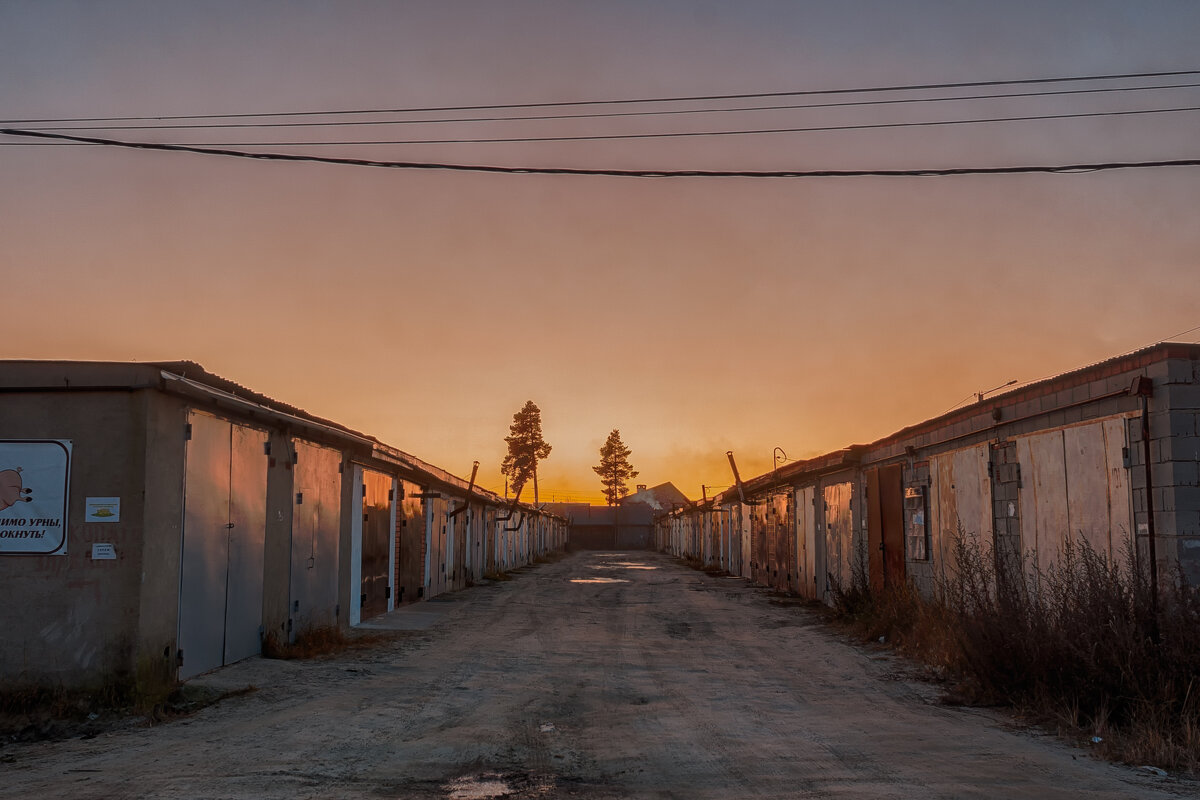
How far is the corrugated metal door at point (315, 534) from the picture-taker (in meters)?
13.4

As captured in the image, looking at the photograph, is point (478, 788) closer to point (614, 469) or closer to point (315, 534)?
point (315, 534)

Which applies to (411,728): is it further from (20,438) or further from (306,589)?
(306,589)

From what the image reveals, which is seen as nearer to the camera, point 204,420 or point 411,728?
point 411,728

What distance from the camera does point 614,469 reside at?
12238 centimetres

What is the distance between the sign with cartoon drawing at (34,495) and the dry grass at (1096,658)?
29.9 feet

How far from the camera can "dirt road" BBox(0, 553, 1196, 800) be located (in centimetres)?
602

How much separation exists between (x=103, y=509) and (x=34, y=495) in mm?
685

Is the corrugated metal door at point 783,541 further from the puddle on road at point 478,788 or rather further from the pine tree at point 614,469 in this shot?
the pine tree at point 614,469

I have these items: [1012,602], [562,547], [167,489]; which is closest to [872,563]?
[1012,602]

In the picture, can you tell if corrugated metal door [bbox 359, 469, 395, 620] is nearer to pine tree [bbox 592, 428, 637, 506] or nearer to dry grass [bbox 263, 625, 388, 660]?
dry grass [bbox 263, 625, 388, 660]

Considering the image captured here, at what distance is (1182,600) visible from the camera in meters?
7.62

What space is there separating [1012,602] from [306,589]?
9747 mm

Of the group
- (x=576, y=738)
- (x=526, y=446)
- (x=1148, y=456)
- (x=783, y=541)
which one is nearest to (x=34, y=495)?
(x=576, y=738)

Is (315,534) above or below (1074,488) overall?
below
